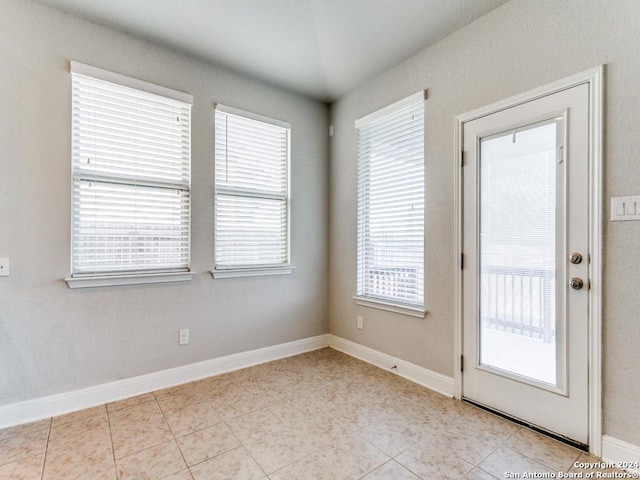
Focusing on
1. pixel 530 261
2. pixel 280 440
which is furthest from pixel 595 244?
pixel 280 440

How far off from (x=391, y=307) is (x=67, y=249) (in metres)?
2.55

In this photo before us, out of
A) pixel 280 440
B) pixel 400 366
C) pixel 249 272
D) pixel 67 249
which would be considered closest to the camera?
pixel 280 440

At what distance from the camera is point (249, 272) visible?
3.11 m

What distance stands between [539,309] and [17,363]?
3.33 m

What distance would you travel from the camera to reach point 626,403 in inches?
66.1

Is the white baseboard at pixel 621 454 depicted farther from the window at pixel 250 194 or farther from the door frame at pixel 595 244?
the window at pixel 250 194

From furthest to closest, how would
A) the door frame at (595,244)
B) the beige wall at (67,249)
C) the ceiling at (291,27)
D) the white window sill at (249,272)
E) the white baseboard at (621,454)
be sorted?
1. the white window sill at (249,272)
2. the ceiling at (291,27)
3. the beige wall at (67,249)
4. the door frame at (595,244)
5. the white baseboard at (621,454)

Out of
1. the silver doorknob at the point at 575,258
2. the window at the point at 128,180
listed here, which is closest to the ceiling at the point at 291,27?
the window at the point at 128,180

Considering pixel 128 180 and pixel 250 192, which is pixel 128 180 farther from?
pixel 250 192

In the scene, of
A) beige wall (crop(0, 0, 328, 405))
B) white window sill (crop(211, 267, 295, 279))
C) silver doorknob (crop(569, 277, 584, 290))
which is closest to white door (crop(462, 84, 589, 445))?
silver doorknob (crop(569, 277, 584, 290))

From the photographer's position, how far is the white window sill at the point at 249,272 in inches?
115

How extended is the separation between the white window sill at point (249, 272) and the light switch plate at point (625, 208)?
100.0 inches

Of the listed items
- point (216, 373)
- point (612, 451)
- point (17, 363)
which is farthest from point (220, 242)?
point (612, 451)

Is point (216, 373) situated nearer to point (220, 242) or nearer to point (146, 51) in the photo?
point (220, 242)
